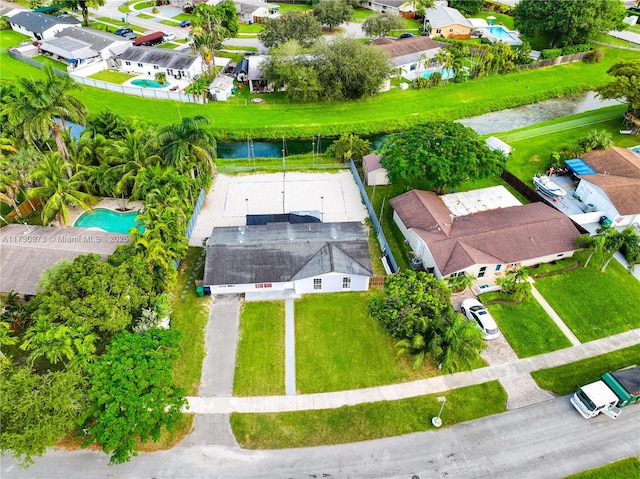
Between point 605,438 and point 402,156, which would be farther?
point 402,156

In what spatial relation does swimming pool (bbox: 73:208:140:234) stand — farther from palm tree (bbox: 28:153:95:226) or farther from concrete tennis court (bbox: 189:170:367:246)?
concrete tennis court (bbox: 189:170:367:246)

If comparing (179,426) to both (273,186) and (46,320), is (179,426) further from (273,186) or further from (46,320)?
(273,186)

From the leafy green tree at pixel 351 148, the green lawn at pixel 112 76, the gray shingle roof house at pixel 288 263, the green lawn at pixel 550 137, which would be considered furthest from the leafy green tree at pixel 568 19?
the green lawn at pixel 112 76

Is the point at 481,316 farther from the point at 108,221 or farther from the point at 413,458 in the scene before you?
the point at 108,221

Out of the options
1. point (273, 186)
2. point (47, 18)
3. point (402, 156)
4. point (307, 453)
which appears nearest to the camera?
point (307, 453)

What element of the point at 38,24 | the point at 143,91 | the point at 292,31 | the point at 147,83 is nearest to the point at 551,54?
the point at 292,31

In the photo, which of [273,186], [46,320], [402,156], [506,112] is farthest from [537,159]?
[46,320]

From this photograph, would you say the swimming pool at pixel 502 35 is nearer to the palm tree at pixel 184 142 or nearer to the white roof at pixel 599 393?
the palm tree at pixel 184 142
